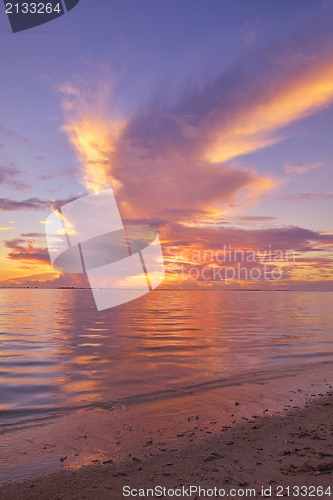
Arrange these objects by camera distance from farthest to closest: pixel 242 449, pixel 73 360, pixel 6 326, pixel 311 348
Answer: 1. pixel 6 326
2. pixel 311 348
3. pixel 73 360
4. pixel 242 449

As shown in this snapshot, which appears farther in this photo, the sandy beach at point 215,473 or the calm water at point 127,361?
the calm water at point 127,361

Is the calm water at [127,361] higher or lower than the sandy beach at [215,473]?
lower

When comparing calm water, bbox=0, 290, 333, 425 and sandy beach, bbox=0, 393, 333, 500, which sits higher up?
sandy beach, bbox=0, 393, 333, 500

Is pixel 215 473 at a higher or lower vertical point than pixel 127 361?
higher

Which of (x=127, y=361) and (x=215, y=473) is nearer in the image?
(x=215, y=473)

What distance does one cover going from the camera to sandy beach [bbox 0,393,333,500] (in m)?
5.41

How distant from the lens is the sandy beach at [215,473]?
5410 mm

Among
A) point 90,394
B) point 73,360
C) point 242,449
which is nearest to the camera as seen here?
point 242,449

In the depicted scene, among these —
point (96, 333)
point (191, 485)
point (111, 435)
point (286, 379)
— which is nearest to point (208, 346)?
point (286, 379)

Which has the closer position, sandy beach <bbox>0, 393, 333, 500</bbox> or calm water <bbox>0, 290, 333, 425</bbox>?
sandy beach <bbox>0, 393, 333, 500</bbox>

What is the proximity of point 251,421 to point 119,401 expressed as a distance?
13.0 feet

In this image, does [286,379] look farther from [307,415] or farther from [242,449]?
[242,449]

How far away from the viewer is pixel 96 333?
26.4m

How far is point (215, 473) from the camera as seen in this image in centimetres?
595
